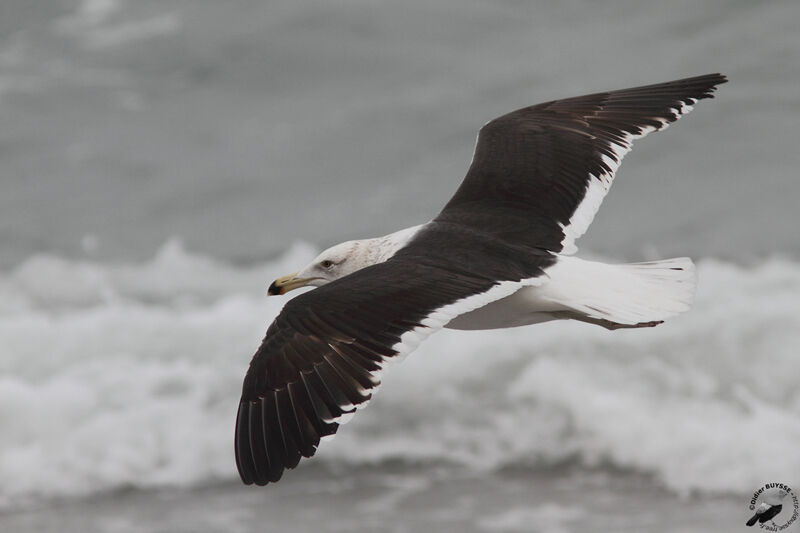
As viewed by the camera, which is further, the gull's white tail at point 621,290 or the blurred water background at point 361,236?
the blurred water background at point 361,236

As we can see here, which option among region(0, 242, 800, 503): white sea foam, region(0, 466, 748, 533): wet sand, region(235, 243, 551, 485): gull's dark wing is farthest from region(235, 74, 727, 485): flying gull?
region(0, 242, 800, 503): white sea foam

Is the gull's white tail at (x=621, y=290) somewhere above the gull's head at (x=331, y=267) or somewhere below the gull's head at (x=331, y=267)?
below

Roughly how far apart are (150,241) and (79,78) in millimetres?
3400

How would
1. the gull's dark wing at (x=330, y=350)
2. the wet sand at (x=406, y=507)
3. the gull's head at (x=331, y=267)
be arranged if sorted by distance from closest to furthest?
the gull's dark wing at (x=330, y=350), the gull's head at (x=331, y=267), the wet sand at (x=406, y=507)

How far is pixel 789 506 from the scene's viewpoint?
8062 millimetres

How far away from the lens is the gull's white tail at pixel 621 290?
546 cm

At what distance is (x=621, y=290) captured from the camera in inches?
223

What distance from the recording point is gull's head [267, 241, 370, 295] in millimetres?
6156

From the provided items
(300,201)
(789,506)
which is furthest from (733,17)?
(789,506)

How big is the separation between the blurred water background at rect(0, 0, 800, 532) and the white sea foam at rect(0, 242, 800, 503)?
26 millimetres

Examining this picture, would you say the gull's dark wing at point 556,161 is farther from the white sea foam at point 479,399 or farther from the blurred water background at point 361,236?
the white sea foam at point 479,399

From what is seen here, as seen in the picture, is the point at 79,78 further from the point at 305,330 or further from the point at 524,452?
the point at 305,330

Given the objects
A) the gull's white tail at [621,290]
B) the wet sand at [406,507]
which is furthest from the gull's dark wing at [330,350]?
the wet sand at [406,507]

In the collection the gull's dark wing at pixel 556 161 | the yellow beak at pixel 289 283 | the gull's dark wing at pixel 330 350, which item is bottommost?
the gull's dark wing at pixel 330 350
